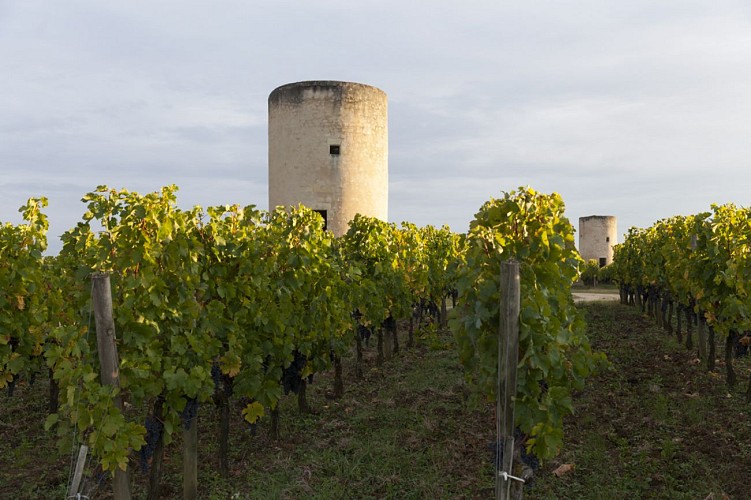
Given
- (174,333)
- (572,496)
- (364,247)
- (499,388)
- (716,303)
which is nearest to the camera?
(499,388)

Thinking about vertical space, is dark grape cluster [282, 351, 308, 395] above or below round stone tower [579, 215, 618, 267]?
below

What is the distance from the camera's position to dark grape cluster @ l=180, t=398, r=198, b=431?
528 cm

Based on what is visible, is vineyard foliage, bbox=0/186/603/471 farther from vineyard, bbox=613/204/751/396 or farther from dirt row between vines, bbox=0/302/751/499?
vineyard, bbox=613/204/751/396

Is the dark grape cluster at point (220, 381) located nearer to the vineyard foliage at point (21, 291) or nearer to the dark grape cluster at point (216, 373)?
the dark grape cluster at point (216, 373)

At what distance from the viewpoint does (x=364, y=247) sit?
10805mm

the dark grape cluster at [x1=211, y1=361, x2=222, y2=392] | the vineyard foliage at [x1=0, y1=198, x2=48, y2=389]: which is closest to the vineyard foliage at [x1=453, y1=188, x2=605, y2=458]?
the dark grape cluster at [x1=211, y1=361, x2=222, y2=392]

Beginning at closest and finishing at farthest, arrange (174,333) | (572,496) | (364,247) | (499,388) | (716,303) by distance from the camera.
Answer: (499,388) → (174,333) → (572,496) → (716,303) → (364,247)

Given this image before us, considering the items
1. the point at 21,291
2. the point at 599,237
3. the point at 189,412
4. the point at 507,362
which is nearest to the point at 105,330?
the point at 189,412

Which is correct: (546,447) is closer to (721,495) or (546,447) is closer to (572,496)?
(572,496)

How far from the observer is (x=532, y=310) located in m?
4.15

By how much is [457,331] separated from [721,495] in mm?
2821

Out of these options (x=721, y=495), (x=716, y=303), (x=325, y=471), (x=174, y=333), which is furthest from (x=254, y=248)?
(x=716, y=303)

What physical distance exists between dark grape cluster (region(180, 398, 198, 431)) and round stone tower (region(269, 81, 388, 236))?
1362 centimetres

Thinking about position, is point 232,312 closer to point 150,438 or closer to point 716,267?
point 150,438
